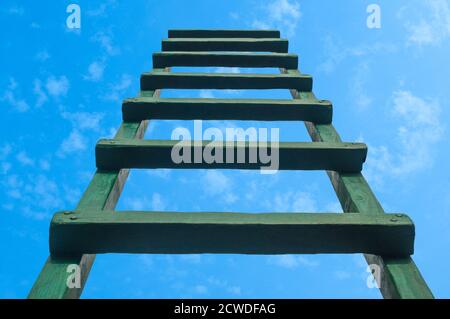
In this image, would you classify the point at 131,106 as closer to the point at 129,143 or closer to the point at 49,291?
the point at 129,143

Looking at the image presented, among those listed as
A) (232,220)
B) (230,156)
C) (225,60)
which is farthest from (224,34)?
(232,220)

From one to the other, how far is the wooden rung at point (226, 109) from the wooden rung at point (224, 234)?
1272 mm

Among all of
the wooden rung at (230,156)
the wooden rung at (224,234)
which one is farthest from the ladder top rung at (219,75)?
the wooden rung at (224,234)

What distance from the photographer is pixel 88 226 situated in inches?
82.4

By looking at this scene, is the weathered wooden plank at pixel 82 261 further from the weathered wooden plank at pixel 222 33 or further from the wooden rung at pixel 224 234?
the weathered wooden plank at pixel 222 33

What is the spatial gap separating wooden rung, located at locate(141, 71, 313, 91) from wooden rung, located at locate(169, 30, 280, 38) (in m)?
1.50

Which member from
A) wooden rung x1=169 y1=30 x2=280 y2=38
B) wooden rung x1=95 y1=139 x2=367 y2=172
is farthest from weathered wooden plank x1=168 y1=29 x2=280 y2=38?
wooden rung x1=95 y1=139 x2=367 y2=172

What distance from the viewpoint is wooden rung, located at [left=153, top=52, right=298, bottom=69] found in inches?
175

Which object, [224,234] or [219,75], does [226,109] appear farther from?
[224,234]

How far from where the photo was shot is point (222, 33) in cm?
535

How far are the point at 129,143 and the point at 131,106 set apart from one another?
0.65m
